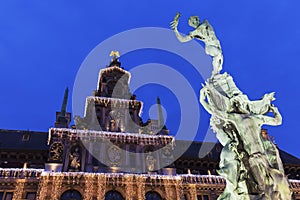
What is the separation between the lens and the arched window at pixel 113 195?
20303mm

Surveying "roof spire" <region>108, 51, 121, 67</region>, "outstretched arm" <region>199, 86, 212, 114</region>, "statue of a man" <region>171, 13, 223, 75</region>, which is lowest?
"outstretched arm" <region>199, 86, 212, 114</region>

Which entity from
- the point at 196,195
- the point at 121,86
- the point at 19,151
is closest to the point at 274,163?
the point at 196,195

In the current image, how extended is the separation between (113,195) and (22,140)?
36.2ft

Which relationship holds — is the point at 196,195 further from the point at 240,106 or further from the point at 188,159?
the point at 240,106

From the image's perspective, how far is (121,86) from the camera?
28.7 meters

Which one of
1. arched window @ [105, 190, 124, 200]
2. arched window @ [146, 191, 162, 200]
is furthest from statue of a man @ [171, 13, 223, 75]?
arched window @ [105, 190, 124, 200]

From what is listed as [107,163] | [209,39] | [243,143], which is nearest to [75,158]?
[107,163]

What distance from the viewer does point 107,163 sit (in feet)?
71.8

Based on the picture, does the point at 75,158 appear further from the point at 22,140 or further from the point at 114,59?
the point at 114,59

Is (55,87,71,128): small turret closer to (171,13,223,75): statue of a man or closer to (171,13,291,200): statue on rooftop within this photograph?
(171,13,223,75): statue of a man

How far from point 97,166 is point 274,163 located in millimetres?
15428

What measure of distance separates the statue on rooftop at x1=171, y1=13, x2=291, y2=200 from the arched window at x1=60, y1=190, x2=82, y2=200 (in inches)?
541

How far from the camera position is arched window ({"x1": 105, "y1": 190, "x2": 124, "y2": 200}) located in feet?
66.6

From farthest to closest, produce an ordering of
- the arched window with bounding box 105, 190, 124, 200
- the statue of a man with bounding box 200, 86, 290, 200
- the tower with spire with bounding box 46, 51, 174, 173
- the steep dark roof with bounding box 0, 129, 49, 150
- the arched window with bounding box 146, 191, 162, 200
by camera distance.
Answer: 1. the steep dark roof with bounding box 0, 129, 49, 150
2. the tower with spire with bounding box 46, 51, 174, 173
3. the arched window with bounding box 146, 191, 162, 200
4. the arched window with bounding box 105, 190, 124, 200
5. the statue of a man with bounding box 200, 86, 290, 200
